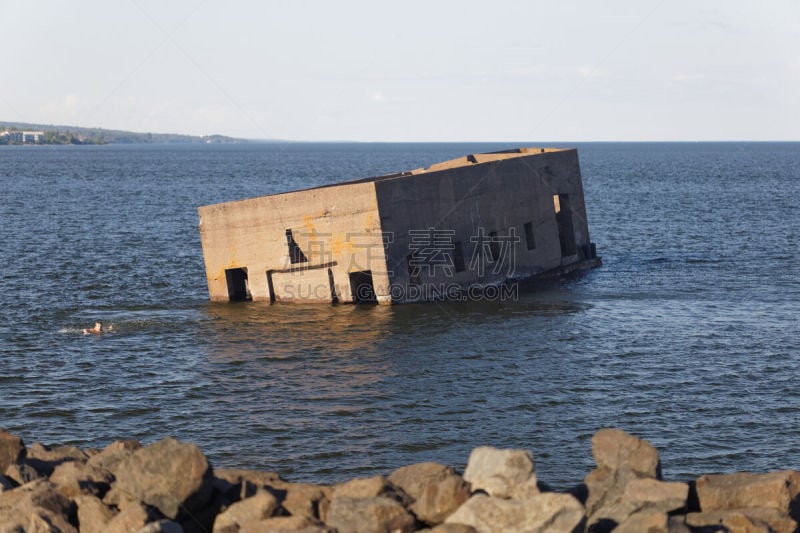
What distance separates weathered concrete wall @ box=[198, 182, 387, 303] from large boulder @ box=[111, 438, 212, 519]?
13.2 meters

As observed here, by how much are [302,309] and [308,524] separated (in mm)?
14795

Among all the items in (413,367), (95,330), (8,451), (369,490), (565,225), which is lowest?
(413,367)

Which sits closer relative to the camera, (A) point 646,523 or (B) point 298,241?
(A) point 646,523

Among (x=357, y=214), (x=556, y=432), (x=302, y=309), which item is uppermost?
(x=357, y=214)

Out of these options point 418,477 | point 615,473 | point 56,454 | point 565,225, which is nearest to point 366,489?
point 418,477

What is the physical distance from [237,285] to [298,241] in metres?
2.63

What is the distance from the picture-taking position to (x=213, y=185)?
259 ft

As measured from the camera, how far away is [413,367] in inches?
760

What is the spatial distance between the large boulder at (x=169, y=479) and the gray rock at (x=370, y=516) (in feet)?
4.62

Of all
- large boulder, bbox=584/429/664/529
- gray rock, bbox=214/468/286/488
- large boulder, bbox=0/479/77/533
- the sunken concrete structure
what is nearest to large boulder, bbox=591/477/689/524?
large boulder, bbox=584/429/664/529

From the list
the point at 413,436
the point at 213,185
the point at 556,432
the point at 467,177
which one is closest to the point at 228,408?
the point at 413,436

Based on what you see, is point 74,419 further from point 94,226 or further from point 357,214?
point 94,226

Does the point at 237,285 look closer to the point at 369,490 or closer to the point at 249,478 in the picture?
the point at 249,478

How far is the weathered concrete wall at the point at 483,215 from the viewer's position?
2366cm
